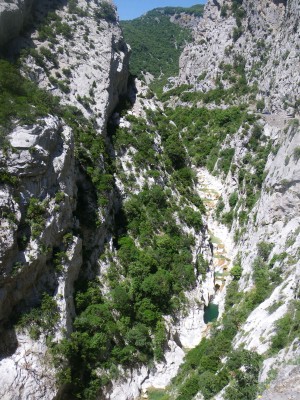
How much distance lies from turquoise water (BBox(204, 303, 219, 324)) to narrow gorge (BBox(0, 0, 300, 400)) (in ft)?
0.53

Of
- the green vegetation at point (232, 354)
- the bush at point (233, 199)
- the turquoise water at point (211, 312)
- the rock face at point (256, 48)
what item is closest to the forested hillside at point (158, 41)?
the rock face at point (256, 48)

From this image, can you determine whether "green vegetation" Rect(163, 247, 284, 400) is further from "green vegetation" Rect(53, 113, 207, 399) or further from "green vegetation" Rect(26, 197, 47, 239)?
"green vegetation" Rect(26, 197, 47, 239)

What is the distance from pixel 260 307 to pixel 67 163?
787 inches

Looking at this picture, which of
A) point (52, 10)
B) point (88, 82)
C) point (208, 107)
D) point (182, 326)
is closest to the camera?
point (182, 326)

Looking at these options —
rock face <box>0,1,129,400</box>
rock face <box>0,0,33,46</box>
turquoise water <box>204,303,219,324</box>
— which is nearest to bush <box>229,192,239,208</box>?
turquoise water <box>204,303,219,324</box>

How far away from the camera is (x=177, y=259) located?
135ft

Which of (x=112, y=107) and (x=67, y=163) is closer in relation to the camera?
(x=67, y=163)

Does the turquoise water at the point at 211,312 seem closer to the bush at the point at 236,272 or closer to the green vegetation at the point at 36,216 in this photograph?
the bush at the point at 236,272

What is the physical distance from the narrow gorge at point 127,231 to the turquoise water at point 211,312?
0.53 ft

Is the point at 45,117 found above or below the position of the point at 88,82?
below

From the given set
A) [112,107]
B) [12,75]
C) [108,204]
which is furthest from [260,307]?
[112,107]

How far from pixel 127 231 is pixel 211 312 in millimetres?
11764

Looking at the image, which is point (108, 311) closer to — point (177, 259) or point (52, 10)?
point (177, 259)

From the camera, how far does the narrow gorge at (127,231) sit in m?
27.5
